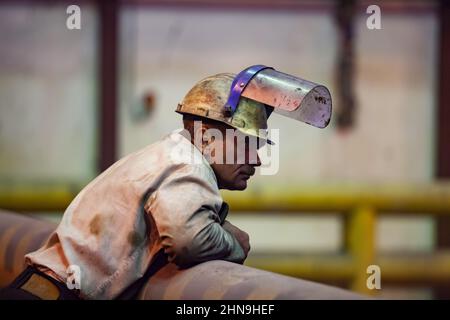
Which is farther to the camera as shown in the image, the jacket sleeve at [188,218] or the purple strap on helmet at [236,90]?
the purple strap on helmet at [236,90]

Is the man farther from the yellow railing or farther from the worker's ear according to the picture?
the yellow railing

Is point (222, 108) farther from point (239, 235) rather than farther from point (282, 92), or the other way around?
point (239, 235)

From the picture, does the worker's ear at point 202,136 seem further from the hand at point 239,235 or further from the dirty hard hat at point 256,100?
the hand at point 239,235

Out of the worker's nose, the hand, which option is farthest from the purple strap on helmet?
Answer: the hand

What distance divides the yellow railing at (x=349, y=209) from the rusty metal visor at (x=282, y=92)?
2.82 meters

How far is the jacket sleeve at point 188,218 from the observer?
104 inches

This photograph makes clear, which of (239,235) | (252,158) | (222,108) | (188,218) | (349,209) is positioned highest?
(222,108)

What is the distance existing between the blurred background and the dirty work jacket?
10.1 feet

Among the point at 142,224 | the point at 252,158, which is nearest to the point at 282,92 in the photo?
the point at 252,158

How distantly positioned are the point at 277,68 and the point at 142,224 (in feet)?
11.6

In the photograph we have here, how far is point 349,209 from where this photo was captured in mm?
5773

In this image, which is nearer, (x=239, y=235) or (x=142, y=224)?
(x=142, y=224)

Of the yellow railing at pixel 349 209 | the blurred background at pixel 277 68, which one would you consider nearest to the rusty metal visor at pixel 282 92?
the yellow railing at pixel 349 209
